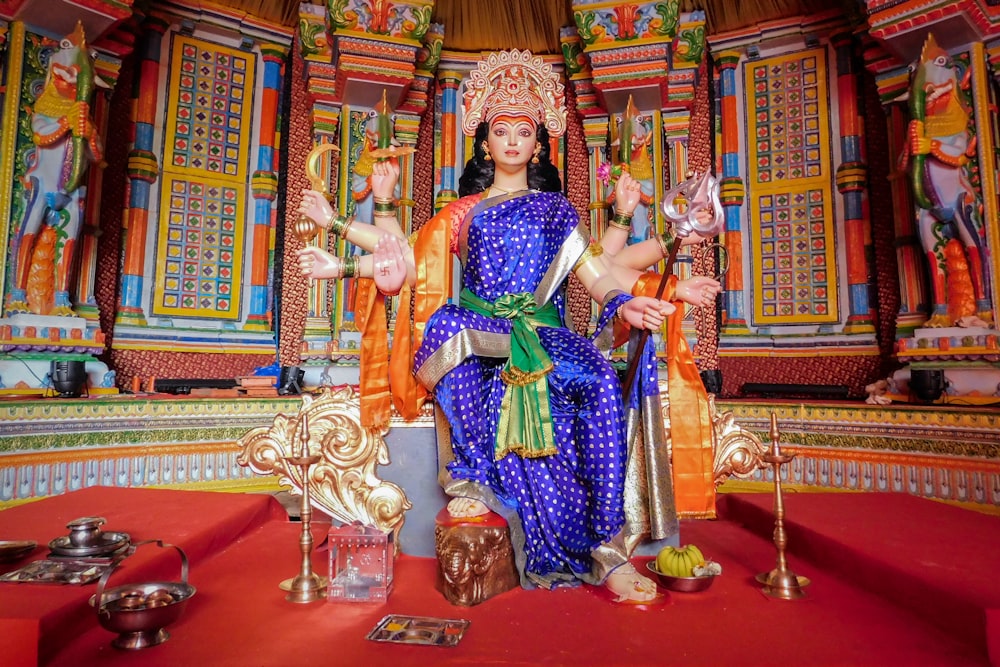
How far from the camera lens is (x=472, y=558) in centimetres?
196

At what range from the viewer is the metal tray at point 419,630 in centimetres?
165

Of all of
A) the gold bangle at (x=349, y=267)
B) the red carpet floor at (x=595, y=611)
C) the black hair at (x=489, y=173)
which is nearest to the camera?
the red carpet floor at (x=595, y=611)

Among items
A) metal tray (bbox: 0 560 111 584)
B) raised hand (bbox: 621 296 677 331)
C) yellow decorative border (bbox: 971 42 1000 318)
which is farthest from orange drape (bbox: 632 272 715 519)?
yellow decorative border (bbox: 971 42 1000 318)

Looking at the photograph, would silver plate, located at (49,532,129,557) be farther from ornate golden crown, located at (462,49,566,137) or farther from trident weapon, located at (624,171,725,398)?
ornate golden crown, located at (462,49,566,137)

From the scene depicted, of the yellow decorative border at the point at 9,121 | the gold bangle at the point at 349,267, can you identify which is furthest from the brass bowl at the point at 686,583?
the yellow decorative border at the point at 9,121

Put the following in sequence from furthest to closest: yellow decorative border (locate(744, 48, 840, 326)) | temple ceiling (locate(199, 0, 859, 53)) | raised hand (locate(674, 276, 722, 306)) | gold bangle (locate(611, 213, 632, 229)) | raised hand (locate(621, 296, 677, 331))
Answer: temple ceiling (locate(199, 0, 859, 53)), yellow decorative border (locate(744, 48, 840, 326)), gold bangle (locate(611, 213, 632, 229)), raised hand (locate(674, 276, 722, 306)), raised hand (locate(621, 296, 677, 331))

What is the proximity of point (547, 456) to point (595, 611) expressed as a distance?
0.54 meters

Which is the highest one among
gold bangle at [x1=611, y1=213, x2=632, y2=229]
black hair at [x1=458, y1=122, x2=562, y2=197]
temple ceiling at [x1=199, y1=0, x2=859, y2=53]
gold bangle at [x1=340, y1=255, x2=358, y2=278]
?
temple ceiling at [x1=199, y1=0, x2=859, y2=53]

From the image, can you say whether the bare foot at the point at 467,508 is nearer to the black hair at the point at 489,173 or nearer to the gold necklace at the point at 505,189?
the gold necklace at the point at 505,189

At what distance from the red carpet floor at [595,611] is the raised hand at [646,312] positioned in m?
0.89

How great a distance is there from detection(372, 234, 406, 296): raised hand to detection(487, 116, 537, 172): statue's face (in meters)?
0.59

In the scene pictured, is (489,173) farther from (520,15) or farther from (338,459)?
(520,15)

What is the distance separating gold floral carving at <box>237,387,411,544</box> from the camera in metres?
2.44

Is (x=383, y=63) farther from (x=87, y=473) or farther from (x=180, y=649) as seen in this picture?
(x=180, y=649)
